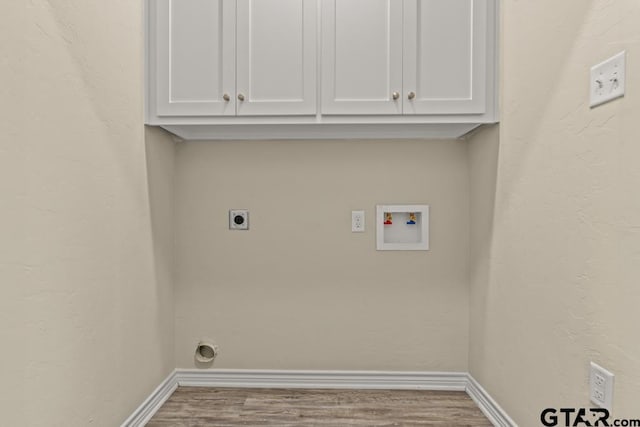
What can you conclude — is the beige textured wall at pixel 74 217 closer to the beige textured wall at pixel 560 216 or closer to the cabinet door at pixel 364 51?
the cabinet door at pixel 364 51

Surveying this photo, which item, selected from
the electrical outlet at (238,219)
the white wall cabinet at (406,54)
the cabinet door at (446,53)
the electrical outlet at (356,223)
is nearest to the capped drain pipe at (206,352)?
the electrical outlet at (238,219)

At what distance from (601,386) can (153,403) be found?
1863 mm

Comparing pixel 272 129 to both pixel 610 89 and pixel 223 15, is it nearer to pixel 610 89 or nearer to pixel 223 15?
pixel 223 15

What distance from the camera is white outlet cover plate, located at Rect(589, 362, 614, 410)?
1.20m

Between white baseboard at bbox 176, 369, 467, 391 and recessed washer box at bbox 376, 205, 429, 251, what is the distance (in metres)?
0.70

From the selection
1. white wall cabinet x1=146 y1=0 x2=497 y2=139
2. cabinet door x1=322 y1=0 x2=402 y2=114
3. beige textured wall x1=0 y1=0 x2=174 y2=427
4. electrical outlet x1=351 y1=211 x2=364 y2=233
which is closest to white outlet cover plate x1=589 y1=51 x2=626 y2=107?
white wall cabinet x1=146 y1=0 x2=497 y2=139

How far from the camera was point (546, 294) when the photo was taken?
60.3 inches

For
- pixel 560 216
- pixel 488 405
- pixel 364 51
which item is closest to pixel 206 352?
pixel 488 405

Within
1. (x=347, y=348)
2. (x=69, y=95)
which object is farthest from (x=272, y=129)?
(x=347, y=348)

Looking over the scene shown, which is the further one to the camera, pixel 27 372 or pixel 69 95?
pixel 69 95

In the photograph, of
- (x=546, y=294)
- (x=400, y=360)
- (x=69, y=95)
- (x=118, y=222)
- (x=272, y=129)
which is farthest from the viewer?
(x=400, y=360)

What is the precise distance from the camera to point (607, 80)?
1198 mm

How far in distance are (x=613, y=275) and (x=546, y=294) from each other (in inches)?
14.6

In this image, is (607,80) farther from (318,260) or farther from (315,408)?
(315,408)
